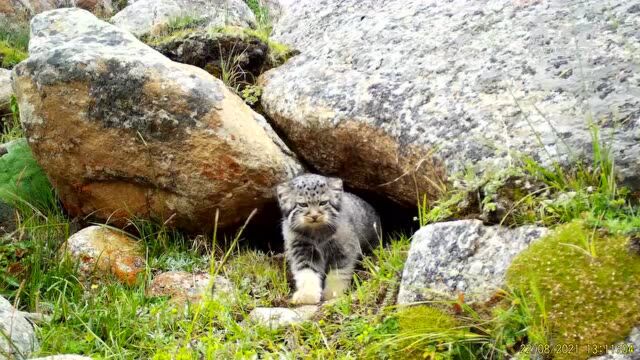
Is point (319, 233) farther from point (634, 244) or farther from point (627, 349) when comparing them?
point (627, 349)

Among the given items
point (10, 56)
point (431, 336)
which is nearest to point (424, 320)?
point (431, 336)

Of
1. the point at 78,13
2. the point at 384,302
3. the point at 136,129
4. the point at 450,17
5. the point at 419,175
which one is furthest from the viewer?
the point at 78,13

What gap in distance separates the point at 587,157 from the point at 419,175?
170cm

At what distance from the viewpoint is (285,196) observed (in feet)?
21.9

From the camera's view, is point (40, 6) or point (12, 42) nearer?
point (12, 42)

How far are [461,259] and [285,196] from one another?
2457 mm

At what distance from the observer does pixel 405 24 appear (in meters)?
7.34

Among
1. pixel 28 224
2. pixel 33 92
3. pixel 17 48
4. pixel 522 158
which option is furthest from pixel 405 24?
pixel 17 48

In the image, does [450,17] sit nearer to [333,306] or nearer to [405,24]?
[405,24]

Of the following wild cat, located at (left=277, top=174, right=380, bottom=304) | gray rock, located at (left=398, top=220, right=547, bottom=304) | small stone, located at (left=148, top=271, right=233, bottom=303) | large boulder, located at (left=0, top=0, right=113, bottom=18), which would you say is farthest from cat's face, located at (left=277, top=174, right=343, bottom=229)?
large boulder, located at (left=0, top=0, right=113, bottom=18)

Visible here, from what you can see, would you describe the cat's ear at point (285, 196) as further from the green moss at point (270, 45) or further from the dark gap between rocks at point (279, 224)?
the green moss at point (270, 45)

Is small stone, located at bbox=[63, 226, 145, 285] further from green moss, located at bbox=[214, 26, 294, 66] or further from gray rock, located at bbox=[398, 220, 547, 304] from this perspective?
green moss, located at bbox=[214, 26, 294, 66]

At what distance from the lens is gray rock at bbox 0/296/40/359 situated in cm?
444

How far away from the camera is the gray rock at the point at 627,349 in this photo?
11.5 feet
